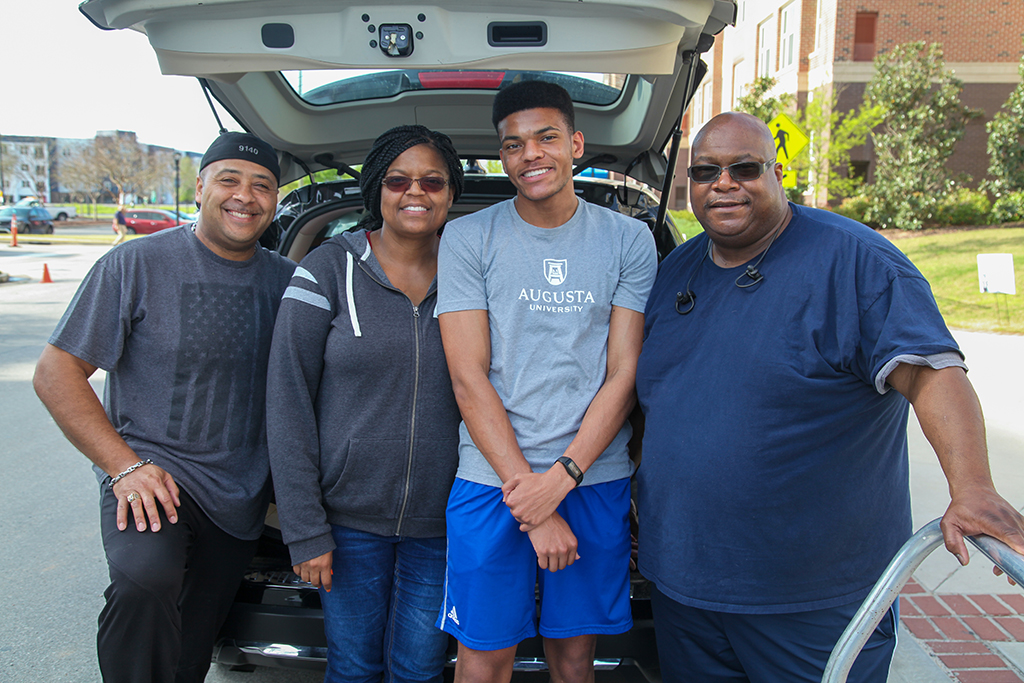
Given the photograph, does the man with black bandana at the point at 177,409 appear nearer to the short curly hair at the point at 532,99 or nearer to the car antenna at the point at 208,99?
the car antenna at the point at 208,99

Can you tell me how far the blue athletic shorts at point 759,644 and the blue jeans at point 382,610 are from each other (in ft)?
2.16

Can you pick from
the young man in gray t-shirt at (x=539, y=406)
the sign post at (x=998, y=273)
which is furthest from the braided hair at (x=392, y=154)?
the sign post at (x=998, y=273)

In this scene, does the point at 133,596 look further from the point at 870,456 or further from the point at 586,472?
the point at 870,456

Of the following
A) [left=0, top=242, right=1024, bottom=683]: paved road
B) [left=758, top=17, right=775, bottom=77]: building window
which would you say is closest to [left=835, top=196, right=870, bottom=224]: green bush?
[left=758, top=17, right=775, bottom=77]: building window

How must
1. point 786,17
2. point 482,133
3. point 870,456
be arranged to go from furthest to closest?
point 786,17, point 482,133, point 870,456

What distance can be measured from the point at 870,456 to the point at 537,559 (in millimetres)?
900

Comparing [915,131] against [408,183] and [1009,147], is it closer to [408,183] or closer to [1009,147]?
[1009,147]

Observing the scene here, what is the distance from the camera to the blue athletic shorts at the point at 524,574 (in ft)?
6.59

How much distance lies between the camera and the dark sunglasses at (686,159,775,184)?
6.27 ft

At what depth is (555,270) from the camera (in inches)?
81.4

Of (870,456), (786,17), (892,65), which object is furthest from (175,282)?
(786,17)

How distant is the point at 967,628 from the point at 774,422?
2071mm

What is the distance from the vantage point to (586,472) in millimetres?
2064

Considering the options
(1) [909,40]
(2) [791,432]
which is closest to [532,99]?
(2) [791,432]
